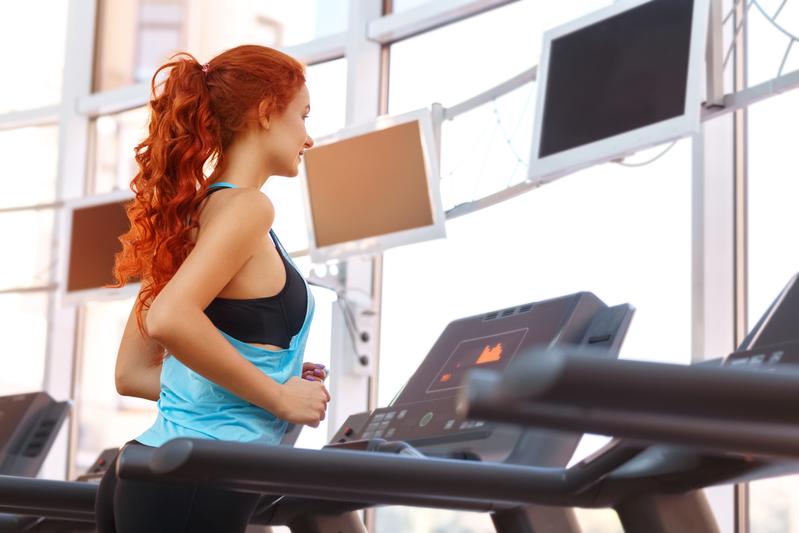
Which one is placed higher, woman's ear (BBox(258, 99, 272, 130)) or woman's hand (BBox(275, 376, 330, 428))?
woman's ear (BBox(258, 99, 272, 130))

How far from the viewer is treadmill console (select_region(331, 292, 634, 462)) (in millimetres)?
1461

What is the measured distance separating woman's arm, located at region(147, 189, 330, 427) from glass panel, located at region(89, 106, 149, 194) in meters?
3.92

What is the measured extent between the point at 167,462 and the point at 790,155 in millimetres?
2374

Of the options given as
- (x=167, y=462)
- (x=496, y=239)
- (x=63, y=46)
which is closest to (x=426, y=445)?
(x=167, y=462)

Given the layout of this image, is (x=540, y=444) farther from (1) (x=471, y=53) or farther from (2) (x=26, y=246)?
(2) (x=26, y=246)

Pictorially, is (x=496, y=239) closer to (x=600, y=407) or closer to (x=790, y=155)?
(x=790, y=155)

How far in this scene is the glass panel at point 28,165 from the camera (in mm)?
4832

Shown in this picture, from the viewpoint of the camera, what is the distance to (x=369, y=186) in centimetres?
284

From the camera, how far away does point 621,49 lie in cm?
220

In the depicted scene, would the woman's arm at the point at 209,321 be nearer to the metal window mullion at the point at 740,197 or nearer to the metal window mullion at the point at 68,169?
the metal window mullion at the point at 740,197

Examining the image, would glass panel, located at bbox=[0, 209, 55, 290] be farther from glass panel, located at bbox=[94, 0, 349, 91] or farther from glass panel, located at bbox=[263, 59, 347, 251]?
glass panel, located at bbox=[263, 59, 347, 251]

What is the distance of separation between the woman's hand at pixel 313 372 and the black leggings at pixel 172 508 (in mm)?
221

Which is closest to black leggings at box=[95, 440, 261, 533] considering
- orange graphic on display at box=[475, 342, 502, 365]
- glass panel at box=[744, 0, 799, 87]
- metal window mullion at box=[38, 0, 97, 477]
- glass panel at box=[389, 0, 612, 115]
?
orange graphic on display at box=[475, 342, 502, 365]

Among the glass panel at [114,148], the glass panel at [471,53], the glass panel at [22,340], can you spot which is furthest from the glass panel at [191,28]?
the glass panel at [22,340]
